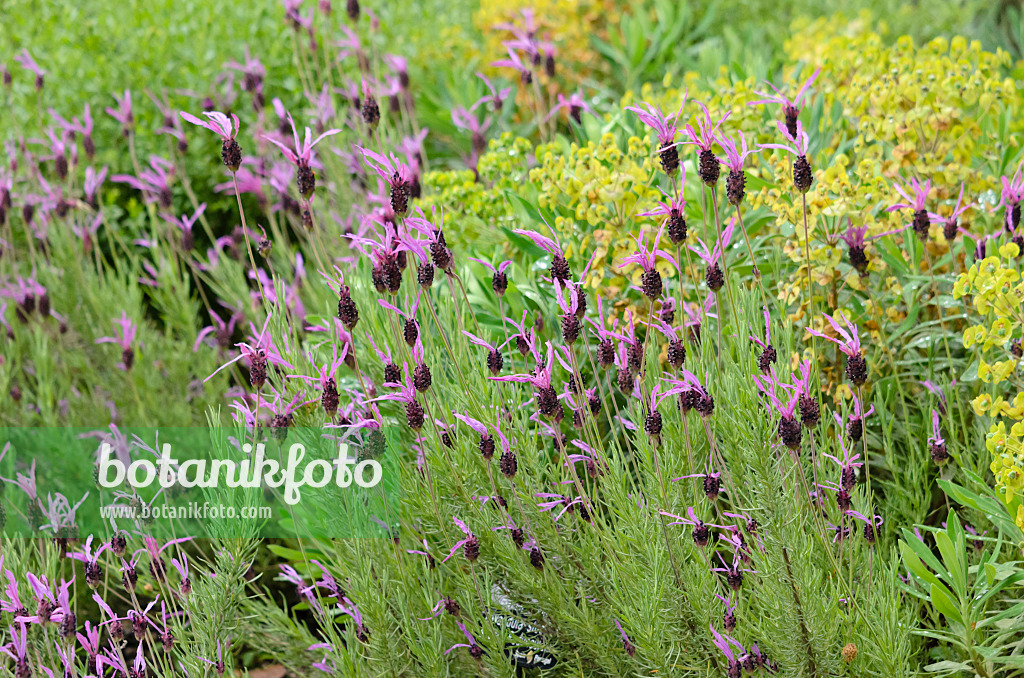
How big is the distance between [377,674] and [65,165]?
1.74 meters

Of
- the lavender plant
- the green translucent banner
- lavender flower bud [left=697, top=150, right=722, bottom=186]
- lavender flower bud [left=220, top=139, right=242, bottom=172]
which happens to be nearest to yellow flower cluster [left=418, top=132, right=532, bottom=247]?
the lavender plant

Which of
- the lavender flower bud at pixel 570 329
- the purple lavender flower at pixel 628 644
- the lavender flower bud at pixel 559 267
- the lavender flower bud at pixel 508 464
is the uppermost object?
the lavender flower bud at pixel 559 267

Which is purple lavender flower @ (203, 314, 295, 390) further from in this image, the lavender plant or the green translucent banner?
the green translucent banner

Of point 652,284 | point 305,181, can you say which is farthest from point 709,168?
point 305,181

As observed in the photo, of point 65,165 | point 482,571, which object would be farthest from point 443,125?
point 482,571

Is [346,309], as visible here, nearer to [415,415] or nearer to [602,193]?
[415,415]

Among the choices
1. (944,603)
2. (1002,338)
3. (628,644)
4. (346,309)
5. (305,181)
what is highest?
(305,181)

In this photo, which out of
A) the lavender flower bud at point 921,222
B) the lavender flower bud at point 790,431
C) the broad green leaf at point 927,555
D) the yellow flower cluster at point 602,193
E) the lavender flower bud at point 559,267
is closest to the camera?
the lavender flower bud at point 790,431

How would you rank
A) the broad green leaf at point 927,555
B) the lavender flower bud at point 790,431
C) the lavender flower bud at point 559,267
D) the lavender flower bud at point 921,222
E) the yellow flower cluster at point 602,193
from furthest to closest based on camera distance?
the yellow flower cluster at point 602,193 < the lavender flower bud at point 921,222 < the broad green leaf at point 927,555 < the lavender flower bud at point 559,267 < the lavender flower bud at point 790,431

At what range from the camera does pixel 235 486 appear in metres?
1.49

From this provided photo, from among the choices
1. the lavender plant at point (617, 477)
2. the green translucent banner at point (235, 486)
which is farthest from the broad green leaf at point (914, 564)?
the green translucent banner at point (235, 486)

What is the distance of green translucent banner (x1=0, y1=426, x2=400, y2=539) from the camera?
1.52 m

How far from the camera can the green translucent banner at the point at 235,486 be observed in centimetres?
152

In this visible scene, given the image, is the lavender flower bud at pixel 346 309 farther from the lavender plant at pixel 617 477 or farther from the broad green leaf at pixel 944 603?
the broad green leaf at pixel 944 603
